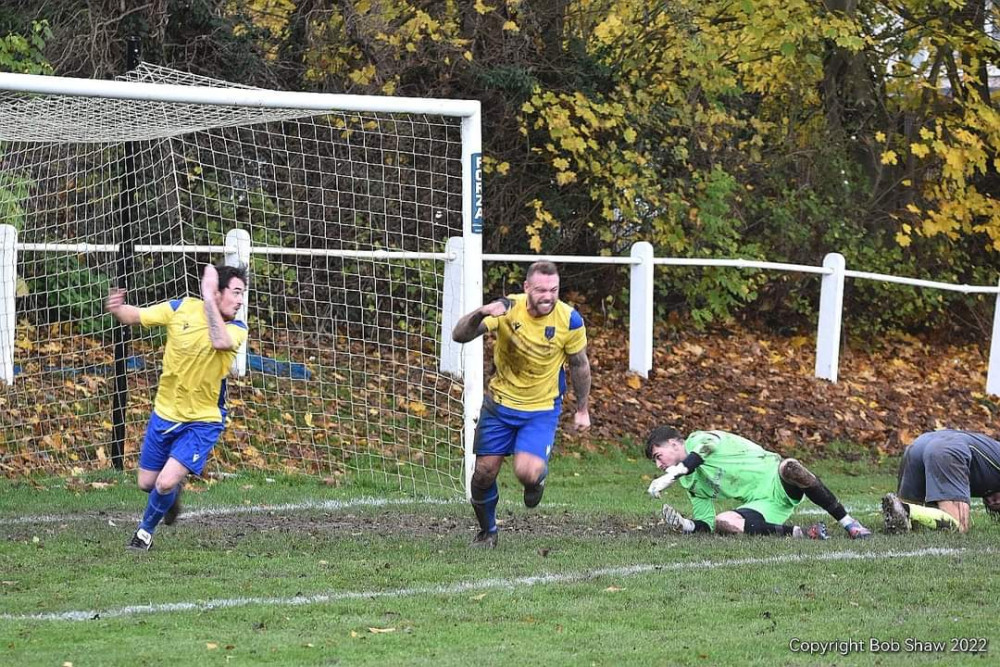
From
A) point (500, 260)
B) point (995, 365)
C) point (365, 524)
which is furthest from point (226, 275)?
point (995, 365)

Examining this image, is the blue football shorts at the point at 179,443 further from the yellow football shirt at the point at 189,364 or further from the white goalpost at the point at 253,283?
the white goalpost at the point at 253,283

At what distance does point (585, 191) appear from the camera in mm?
17562

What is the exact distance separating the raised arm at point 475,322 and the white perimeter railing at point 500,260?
1.78m

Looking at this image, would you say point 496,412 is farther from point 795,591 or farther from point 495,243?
point 495,243

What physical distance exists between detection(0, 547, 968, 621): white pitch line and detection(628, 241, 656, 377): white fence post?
259 inches

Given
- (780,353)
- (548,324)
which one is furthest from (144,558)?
(780,353)

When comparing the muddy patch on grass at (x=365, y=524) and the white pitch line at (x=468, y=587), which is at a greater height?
the white pitch line at (x=468, y=587)

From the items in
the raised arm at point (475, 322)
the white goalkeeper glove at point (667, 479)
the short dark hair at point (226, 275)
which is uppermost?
the short dark hair at point (226, 275)

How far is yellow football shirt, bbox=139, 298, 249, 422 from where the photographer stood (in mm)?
8000

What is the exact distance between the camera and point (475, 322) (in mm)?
7906

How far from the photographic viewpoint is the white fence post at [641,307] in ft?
47.2

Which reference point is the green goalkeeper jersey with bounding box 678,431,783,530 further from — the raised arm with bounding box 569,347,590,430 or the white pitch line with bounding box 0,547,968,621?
the white pitch line with bounding box 0,547,968,621

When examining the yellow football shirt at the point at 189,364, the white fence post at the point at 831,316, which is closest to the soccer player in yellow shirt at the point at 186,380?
the yellow football shirt at the point at 189,364

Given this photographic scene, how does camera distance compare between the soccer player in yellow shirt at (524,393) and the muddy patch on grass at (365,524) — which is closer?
the soccer player in yellow shirt at (524,393)
